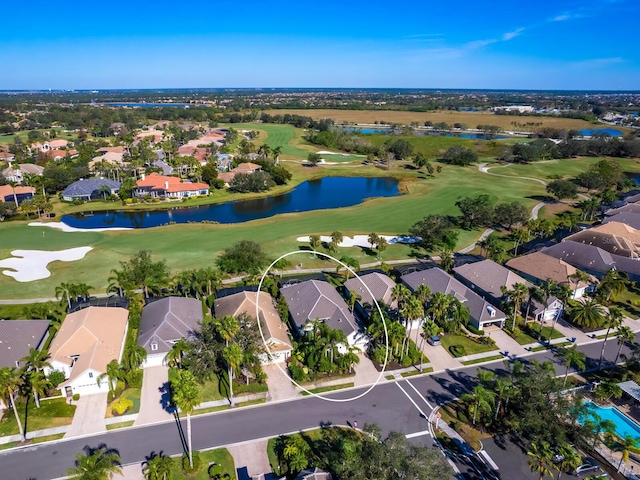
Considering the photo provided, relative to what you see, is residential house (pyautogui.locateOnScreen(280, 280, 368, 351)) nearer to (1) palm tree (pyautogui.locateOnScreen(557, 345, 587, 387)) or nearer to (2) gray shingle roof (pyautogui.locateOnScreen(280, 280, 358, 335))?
(2) gray shingle roof (pyautogui.locateOnScreen(280, 280, 358, 335))

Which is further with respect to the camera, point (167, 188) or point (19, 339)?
point (167, 188)

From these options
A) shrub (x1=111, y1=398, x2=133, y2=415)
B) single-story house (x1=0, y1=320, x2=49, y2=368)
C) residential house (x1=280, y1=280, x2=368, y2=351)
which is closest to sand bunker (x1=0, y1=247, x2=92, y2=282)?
single-story house (x1=0, y1=320, x2=49, y2=368)

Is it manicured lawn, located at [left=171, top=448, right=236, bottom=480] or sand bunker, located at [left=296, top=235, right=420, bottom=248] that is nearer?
manicured lawn, located at [left=171, top=448, right=236, bottom=480]

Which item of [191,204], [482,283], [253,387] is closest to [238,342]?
[253,387]

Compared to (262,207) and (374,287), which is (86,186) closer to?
(262,207)

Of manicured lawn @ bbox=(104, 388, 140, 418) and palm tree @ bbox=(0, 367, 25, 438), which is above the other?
palm tree @ bbox=(0, 367, 25, 438)

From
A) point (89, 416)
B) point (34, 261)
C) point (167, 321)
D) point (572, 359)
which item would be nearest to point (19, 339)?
point (89, 416)

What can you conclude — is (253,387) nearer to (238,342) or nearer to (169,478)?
(238,342)
